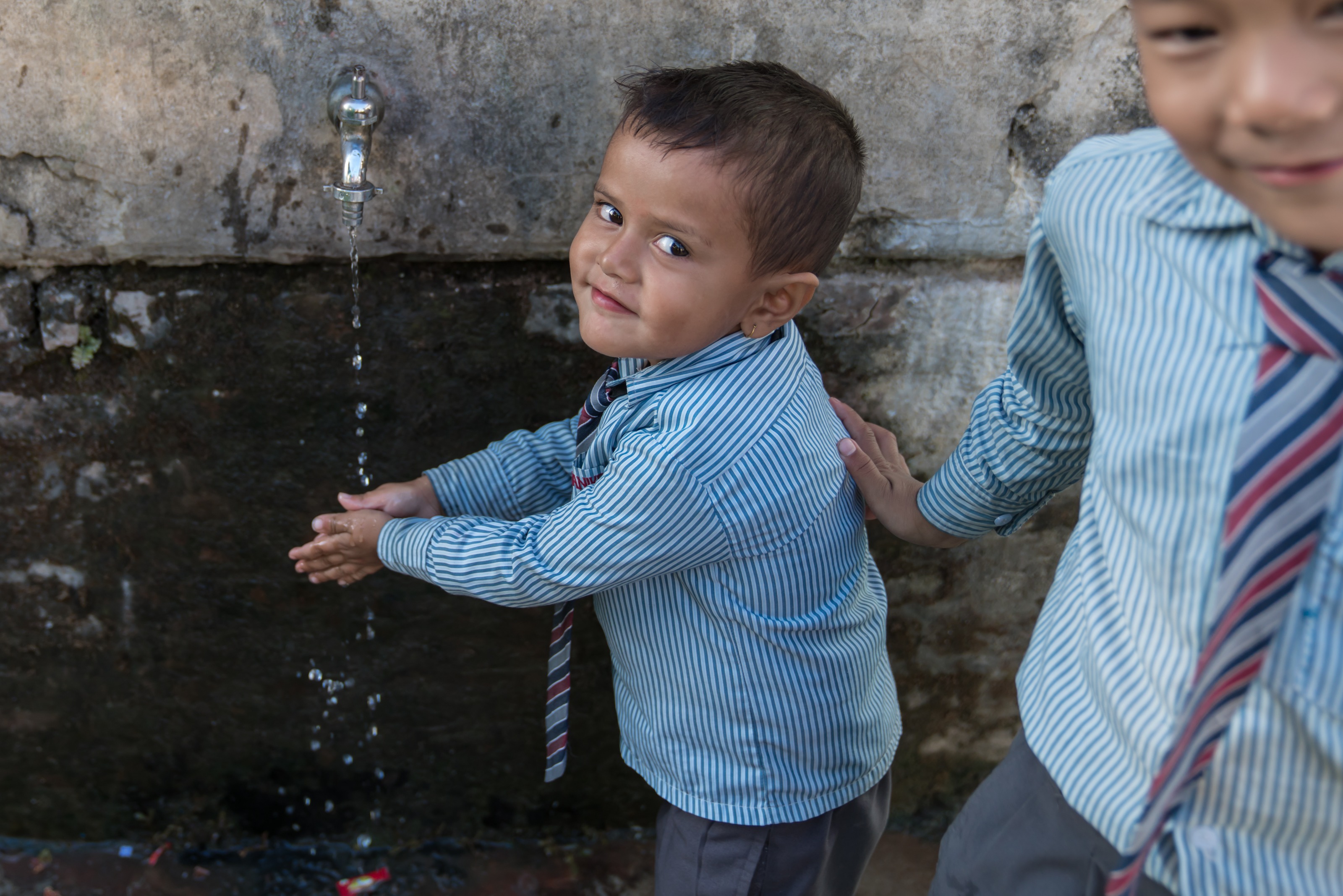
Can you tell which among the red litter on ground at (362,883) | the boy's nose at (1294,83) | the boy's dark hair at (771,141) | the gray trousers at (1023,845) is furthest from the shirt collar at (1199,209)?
the red litter on ground at (362,883)

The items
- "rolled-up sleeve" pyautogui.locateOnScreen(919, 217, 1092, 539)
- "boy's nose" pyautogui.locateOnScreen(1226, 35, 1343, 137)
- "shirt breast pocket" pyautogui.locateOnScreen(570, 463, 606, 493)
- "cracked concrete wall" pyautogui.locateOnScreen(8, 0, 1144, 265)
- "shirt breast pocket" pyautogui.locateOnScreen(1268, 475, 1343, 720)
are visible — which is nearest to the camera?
"boy's nose" pyautogui.locateOnScreen(1226, 35, 1343, 137)

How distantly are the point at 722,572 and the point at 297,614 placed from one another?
102 cm

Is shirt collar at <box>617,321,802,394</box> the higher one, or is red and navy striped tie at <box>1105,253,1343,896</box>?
red and navy striped tie at <box>1105,253,1343,896</box>

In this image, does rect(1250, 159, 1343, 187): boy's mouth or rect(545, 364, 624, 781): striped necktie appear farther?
rect(545, 364, 624, 781): striped necktie

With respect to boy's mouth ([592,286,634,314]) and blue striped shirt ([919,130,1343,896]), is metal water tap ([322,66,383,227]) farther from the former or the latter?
blue striped shirt ([919,130,1343,896])

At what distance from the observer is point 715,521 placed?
1361 millimetres

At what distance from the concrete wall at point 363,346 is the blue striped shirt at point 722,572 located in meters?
0.45

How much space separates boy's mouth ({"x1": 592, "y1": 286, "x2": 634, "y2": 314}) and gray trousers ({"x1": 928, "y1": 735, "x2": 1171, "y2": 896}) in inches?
28.3

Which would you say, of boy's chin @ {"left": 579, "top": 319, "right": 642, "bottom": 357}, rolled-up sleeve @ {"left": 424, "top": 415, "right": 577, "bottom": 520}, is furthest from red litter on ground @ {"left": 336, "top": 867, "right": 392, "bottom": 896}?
boy's chin @ {"left": 579, "top": 319, "right": 642, "bottom": 357}

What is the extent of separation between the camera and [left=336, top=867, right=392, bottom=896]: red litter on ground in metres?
2.21

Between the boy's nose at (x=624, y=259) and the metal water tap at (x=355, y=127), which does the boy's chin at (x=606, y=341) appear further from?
the metal water tap at (x=355, y=127)

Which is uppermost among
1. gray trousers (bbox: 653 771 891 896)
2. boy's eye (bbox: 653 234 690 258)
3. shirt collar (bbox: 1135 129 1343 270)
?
shirt collar (bbox: 1135 129 1343 270)

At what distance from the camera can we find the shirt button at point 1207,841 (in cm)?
97

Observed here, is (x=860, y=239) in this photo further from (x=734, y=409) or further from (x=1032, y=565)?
(x=1032, y=565)
